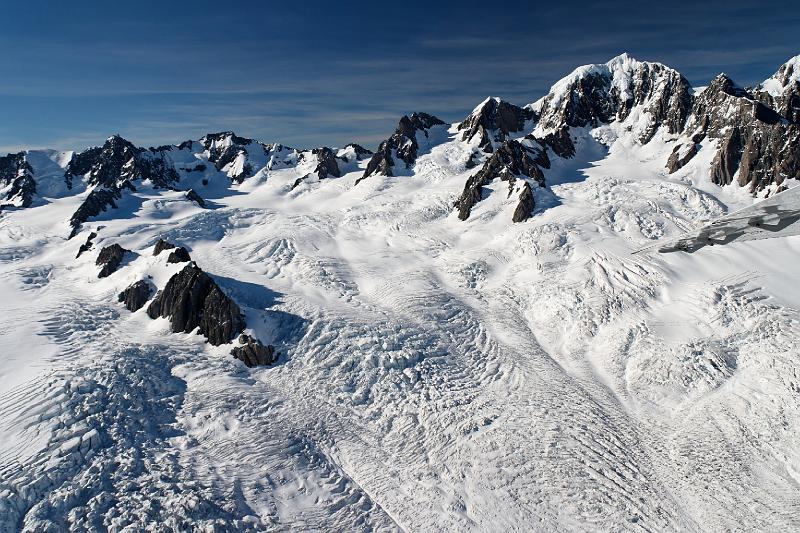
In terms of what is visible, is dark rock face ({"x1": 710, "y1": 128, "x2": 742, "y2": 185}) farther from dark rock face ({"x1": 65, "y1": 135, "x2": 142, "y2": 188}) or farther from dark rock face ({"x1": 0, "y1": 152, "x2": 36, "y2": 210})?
dark rock face ({"x1": 0, "y1": 152, "x2": 36, "y2": 210})

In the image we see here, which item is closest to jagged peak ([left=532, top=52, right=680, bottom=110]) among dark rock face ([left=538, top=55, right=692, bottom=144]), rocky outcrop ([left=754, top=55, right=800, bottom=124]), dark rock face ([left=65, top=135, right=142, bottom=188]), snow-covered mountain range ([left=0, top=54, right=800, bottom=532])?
dark rock face ([left=538, top=55, right=692, bottom=144])

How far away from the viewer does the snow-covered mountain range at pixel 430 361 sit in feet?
83.9

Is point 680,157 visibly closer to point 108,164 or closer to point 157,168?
point 157,168

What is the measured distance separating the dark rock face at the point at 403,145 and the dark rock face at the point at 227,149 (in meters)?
42.1

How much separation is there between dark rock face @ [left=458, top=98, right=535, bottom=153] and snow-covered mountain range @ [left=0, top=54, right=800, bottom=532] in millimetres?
23307

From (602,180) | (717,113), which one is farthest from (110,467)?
(717,113)

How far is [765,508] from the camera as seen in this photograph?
81.8ft

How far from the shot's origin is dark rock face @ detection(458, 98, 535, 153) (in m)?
101

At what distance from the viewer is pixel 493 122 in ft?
343

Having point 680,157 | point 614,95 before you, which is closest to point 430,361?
point 680,157

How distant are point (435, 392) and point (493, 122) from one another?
84286 millimetres

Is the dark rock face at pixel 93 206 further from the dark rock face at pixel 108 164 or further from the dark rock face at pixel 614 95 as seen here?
the dark rock face at pixel 614 95

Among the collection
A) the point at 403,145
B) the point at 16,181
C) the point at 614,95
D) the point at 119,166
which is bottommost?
the point at 16,181

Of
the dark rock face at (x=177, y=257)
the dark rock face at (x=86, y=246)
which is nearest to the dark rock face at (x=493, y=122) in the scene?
the dark rock face at (x=177, y=257)
